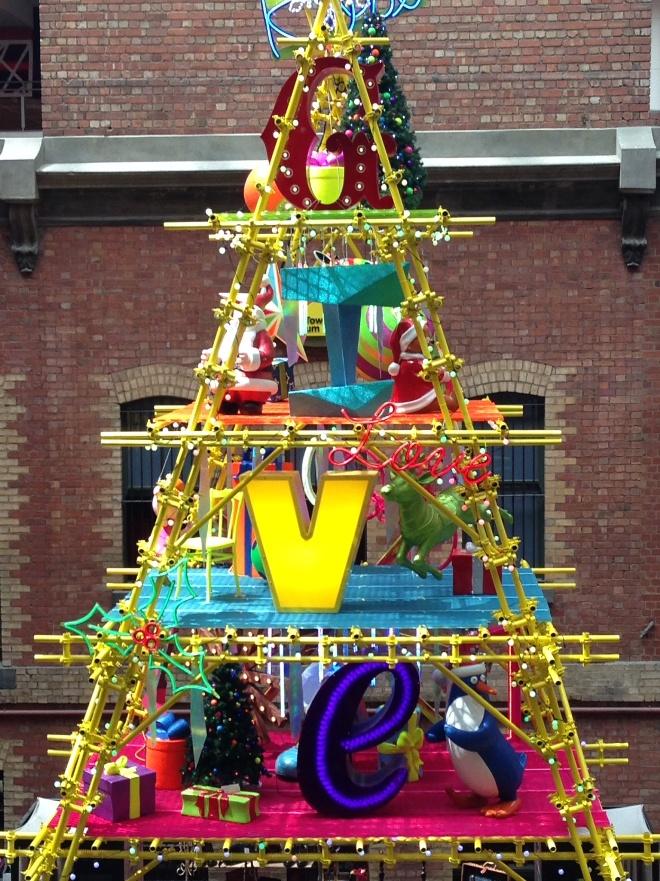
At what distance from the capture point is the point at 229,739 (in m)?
12.3

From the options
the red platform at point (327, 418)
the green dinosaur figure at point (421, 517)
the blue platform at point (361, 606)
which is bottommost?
the blue platform at point (361, 606)

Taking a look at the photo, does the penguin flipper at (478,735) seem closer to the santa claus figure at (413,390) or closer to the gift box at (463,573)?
the gift box at (463,573)

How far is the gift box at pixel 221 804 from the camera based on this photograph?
11.8 meters

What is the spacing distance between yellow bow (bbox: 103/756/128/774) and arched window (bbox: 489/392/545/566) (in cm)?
841

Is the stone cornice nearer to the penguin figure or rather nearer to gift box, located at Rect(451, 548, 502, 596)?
gift box, located at Rect(451, 548, 502, 596)

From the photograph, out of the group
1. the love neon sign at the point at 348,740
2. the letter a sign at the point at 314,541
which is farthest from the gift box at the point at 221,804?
the letter a sign at the point at 314,541

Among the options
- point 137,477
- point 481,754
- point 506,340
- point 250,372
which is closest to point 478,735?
point 481,754

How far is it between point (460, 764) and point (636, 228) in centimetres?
892

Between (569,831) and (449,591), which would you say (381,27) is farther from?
(569,831)

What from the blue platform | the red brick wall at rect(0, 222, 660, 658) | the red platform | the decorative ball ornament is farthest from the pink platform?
the red brick wall at rect(0, 222, 660, 658)

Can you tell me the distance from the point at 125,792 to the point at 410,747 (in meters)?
2.15

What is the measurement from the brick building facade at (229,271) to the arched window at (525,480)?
0.73 feet

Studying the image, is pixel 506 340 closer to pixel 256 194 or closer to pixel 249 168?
pixel 249 168

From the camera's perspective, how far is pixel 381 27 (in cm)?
1459
